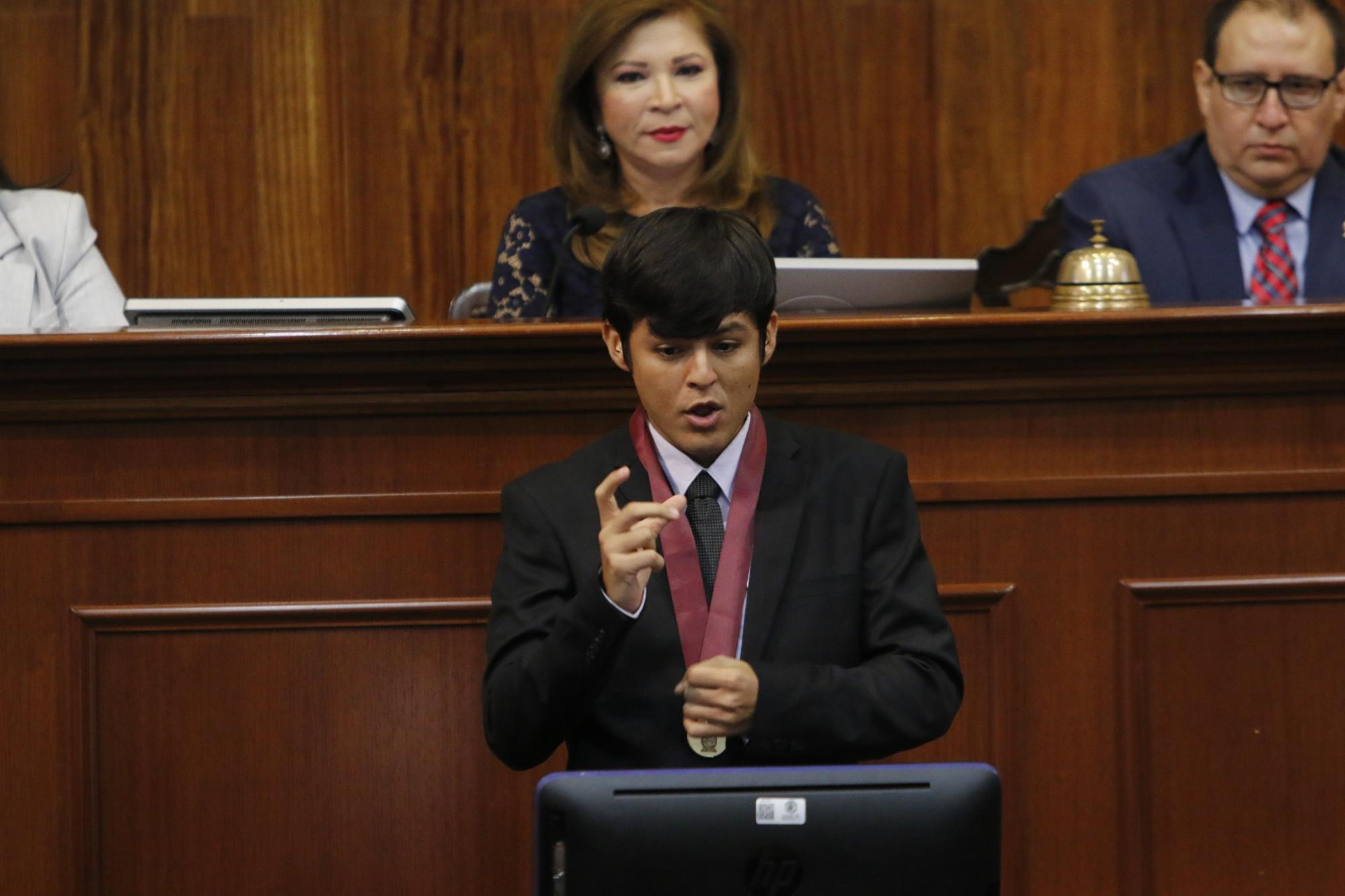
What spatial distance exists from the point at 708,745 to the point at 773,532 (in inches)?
8.8

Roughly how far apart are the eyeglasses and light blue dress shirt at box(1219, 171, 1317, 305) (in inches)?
6.0

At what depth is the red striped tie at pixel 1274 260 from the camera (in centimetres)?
293

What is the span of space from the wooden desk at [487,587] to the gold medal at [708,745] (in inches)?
18.7

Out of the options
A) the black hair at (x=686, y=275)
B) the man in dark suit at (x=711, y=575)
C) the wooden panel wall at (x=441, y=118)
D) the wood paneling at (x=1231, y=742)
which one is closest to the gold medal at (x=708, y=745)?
the man in dark suit at (x=711, y=575)

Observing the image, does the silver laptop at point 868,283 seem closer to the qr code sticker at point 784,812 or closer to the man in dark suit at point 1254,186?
the man in dark suit at point 1254,186

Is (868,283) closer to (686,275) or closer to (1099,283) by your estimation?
(1099,283)

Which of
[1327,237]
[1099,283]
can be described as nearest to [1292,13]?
[1327,237]

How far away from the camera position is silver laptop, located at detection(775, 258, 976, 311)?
7.00ft

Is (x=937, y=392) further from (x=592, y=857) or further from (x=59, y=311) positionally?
(x=59, y=311)

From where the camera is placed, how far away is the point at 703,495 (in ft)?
5.29

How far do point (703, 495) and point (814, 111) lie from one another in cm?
260

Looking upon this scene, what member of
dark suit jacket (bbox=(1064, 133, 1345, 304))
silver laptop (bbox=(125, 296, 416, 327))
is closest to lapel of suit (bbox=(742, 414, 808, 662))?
silver laptop (bbox=(125, 296, 416, 327))

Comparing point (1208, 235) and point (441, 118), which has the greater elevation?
point (441, 118)

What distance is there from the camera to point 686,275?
1.56 m
